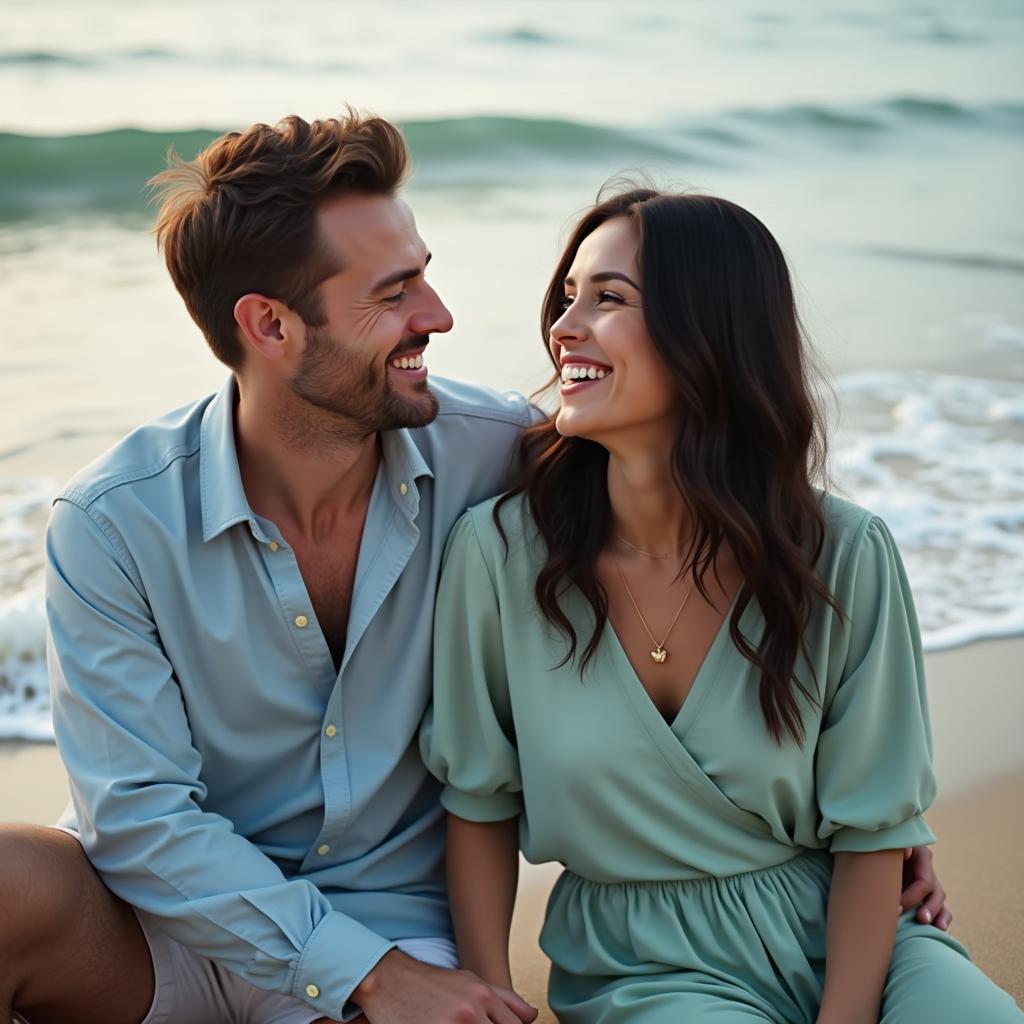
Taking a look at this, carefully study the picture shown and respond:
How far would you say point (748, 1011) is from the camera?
243 centimetres

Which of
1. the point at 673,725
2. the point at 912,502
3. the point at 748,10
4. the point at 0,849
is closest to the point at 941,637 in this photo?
the point at 912,502

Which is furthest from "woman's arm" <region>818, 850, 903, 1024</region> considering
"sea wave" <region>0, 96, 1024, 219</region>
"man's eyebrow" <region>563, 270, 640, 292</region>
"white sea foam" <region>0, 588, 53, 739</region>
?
"sea wave" <region>0, 96, 1024, 219</region>

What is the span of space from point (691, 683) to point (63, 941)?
1.11 m

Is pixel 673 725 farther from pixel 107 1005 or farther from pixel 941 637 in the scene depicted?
pixel 941 637

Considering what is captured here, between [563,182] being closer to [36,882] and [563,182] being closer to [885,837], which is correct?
[885,837]

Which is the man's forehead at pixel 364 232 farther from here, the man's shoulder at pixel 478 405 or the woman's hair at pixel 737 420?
the woman's hair at pixel 737 420

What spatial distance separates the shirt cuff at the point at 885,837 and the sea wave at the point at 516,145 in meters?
7.40

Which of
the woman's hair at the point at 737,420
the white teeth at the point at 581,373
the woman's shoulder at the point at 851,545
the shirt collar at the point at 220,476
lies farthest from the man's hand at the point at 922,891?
the shirt collar at the point at 220,476

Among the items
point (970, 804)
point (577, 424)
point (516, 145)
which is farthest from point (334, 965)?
point (516, 145)

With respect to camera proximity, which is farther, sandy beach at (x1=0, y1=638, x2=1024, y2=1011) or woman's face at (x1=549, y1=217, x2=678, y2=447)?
sandy beach at (x1=0, y1=638, x2=1024, y2=1011)

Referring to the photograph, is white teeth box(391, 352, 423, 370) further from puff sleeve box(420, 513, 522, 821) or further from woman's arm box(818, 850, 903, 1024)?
woman's arm box(818, 850, 903, 1024)

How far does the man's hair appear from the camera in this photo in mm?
2840

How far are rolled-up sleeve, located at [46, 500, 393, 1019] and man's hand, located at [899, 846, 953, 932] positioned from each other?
0.90m

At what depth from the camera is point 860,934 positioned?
2.49m
